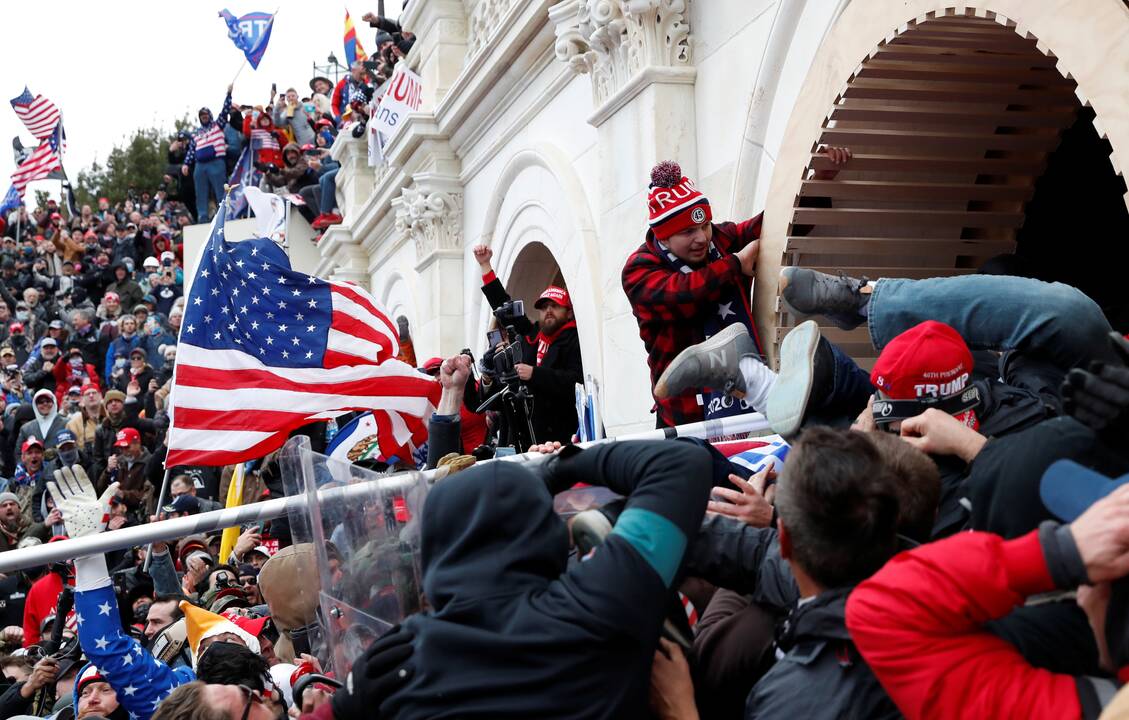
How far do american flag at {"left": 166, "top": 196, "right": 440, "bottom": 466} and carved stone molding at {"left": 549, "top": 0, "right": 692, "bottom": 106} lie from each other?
1.99 metres

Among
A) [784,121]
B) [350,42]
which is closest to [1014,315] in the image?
[784,121]

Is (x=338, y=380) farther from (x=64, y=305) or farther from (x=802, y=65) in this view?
(x=64, y=305)

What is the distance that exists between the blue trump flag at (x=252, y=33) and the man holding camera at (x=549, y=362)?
594 inches

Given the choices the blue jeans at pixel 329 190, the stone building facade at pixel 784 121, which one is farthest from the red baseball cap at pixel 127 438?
the blue jeans at pixel 329 190

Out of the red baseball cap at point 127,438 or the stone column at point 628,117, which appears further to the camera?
the red baseball cap at point 127,438

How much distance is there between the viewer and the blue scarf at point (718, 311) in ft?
16.9

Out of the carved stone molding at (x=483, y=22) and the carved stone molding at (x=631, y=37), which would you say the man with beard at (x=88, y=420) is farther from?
the carved stone molding at (x=631, y=37)

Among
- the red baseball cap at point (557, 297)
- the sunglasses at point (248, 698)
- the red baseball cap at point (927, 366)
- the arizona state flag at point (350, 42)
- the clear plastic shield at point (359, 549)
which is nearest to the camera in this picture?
the red baseball cap at point (927, 366)

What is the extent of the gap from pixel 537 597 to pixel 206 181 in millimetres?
24846

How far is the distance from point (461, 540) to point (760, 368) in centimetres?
208

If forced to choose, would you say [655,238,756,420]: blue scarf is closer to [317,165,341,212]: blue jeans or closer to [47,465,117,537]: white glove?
[47,465,117,537]: white glove

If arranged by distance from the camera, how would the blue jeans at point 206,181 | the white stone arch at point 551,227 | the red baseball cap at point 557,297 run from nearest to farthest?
the red baseball cap at point 557,297 < the white stone arch at point 551,227 < the blue jeans at point 206,181

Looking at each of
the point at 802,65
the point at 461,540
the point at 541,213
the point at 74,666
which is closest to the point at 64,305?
the point at 541,213

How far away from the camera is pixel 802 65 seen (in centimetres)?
550
